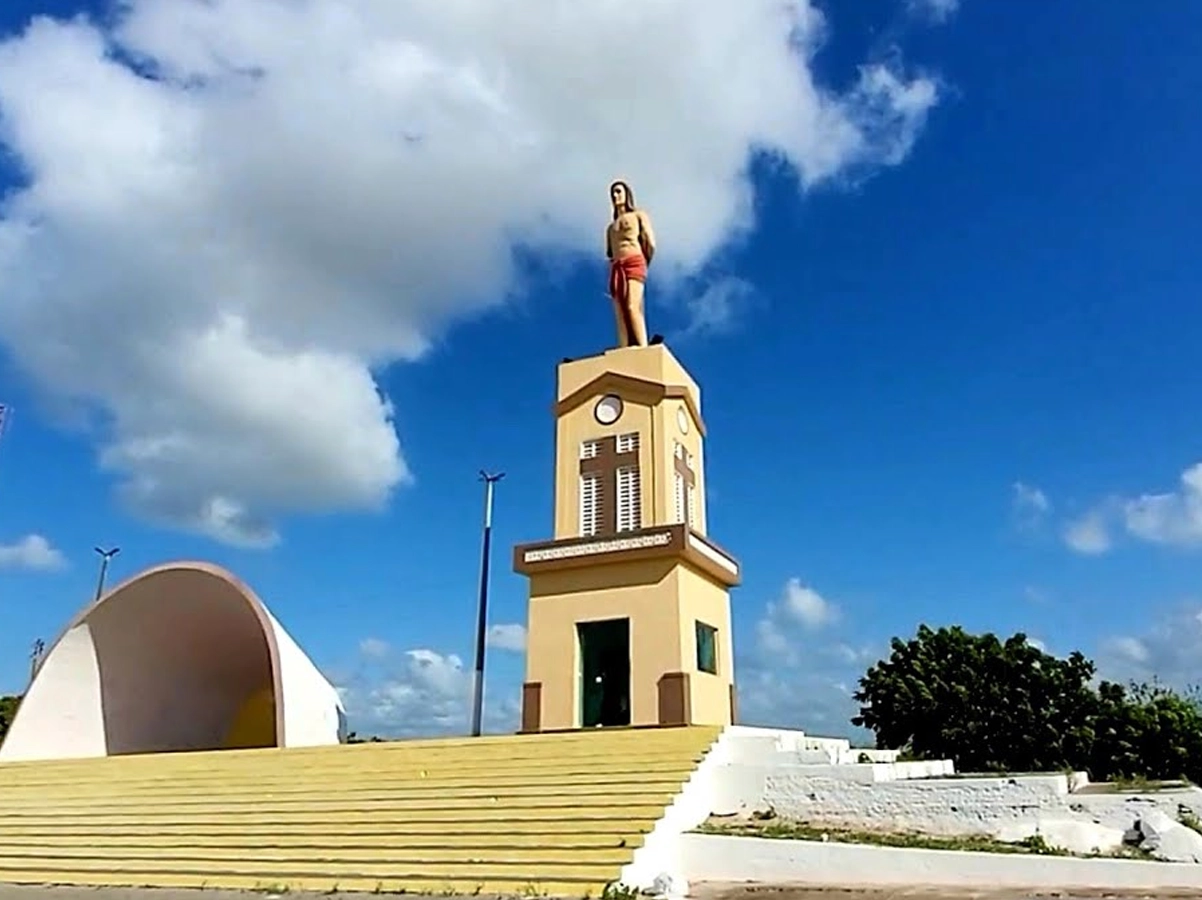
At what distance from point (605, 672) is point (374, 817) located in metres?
5.57

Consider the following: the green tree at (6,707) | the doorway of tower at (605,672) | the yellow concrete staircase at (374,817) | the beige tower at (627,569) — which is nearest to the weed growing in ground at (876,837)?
the yellow concrete staircase at (374,817)

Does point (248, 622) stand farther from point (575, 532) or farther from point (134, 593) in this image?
point (575, 532)

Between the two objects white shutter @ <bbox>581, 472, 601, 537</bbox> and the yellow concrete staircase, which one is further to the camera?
white shutter @ <bbox>581, 472, 601, 537</bbox>

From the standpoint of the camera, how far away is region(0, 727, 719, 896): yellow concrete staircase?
8.91 metres

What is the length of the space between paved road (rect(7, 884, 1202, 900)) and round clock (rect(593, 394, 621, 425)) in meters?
9.19

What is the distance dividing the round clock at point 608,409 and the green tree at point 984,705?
9.52 meters

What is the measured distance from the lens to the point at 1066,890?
791cm

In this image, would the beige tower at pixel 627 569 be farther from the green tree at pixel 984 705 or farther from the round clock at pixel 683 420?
the green tree at pixel 984 705

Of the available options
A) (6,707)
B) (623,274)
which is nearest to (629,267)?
(623,274)

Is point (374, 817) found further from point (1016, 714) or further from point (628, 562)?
point (1016, 714)

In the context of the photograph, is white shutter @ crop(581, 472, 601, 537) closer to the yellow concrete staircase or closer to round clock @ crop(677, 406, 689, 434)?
round clock @ crop(677, 406, 689, 434)

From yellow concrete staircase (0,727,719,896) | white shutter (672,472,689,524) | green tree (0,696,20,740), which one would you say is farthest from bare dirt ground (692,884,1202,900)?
green tree (0,696,20,740)

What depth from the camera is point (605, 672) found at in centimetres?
1546

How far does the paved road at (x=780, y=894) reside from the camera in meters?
7.67
